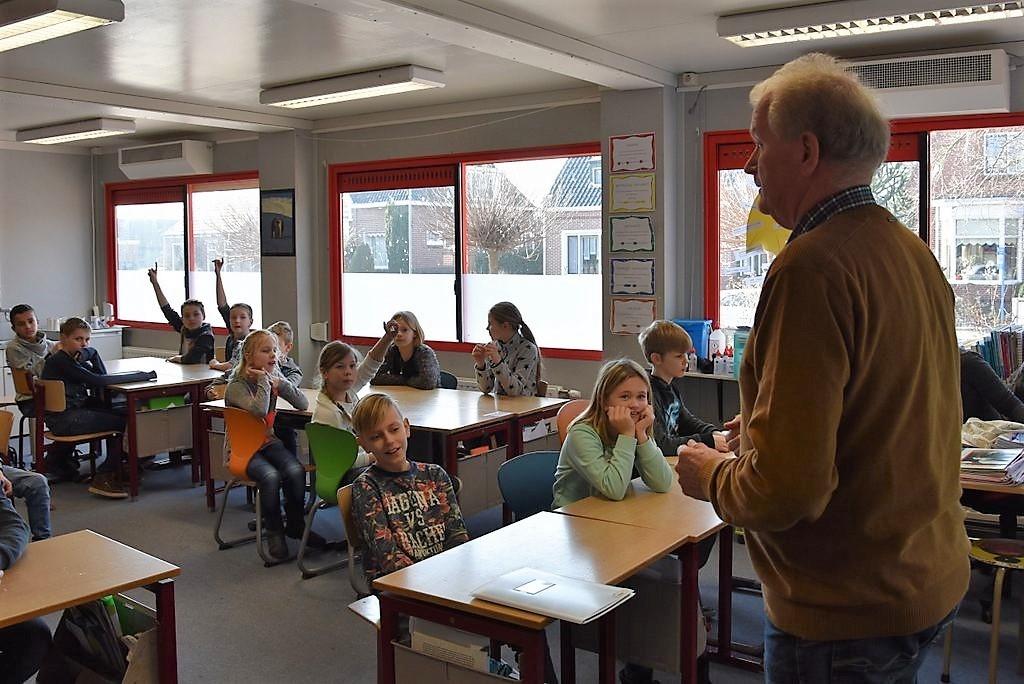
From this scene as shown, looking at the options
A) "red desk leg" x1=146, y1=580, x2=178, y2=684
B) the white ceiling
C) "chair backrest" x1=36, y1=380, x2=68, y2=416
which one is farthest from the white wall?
"red desk leg" x1=146, y1=580, x2=178, y2=684

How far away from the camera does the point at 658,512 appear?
2992mm

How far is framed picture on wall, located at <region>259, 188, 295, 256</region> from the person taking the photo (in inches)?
329

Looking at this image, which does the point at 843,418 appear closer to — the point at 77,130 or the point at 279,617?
the point at 279,617

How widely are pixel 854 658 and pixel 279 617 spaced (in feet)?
10.3

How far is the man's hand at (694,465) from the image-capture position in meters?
1.56

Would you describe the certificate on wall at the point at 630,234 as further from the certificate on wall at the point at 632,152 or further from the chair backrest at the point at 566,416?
the chair backrest at the point at 566,416

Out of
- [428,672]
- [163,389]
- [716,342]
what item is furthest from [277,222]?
[428,672]

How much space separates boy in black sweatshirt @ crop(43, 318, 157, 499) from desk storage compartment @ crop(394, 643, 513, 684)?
4321mm

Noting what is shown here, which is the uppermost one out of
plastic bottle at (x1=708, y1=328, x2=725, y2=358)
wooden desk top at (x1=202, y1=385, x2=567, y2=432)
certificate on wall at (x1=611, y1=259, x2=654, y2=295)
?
certificate on wall at (x1=611, y1=259, x2=654, y2=295)

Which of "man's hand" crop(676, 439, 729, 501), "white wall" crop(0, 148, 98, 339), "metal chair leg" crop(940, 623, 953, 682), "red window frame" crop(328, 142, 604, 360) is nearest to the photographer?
"man's hand" crop(676, 439, 729, 501)

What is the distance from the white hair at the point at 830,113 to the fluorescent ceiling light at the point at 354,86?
4769 millimetres

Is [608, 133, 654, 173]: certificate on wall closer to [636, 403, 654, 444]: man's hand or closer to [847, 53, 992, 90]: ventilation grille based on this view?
[847, 53, 992, 90]: ventilation grille

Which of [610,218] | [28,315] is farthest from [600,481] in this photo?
[28,315]

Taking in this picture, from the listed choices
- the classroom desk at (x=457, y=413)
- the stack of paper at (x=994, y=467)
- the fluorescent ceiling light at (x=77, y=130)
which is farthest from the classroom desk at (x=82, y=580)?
the fluorescent ceiling light at (x=77, y=130)
